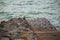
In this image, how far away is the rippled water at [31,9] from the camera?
2.33 m

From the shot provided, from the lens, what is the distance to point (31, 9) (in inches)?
106

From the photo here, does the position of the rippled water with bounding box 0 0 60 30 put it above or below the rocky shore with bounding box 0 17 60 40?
below

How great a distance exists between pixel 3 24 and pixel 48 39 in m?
0.37

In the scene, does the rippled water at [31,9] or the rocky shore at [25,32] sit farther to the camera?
the rippled water at [31,9]

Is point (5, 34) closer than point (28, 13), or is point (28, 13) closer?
point (5, 34)

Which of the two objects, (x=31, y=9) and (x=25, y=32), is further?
(x=31, y=9)

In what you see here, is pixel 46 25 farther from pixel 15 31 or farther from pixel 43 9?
pixel 43 9

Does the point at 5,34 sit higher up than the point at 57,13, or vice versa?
the point at 5,34

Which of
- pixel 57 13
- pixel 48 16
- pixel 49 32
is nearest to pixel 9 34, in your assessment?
pixel 49 32

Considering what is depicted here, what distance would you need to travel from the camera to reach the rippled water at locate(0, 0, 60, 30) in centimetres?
233

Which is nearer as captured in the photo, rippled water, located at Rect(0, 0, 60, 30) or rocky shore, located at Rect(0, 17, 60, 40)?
rocky shore, located at Rect(0, 17, 60, 40)

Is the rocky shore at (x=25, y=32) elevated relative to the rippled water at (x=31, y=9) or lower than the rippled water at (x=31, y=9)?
elevated

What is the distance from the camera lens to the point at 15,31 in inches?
41.1

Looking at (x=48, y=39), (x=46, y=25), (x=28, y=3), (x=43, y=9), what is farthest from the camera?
(x=28, y=3)
